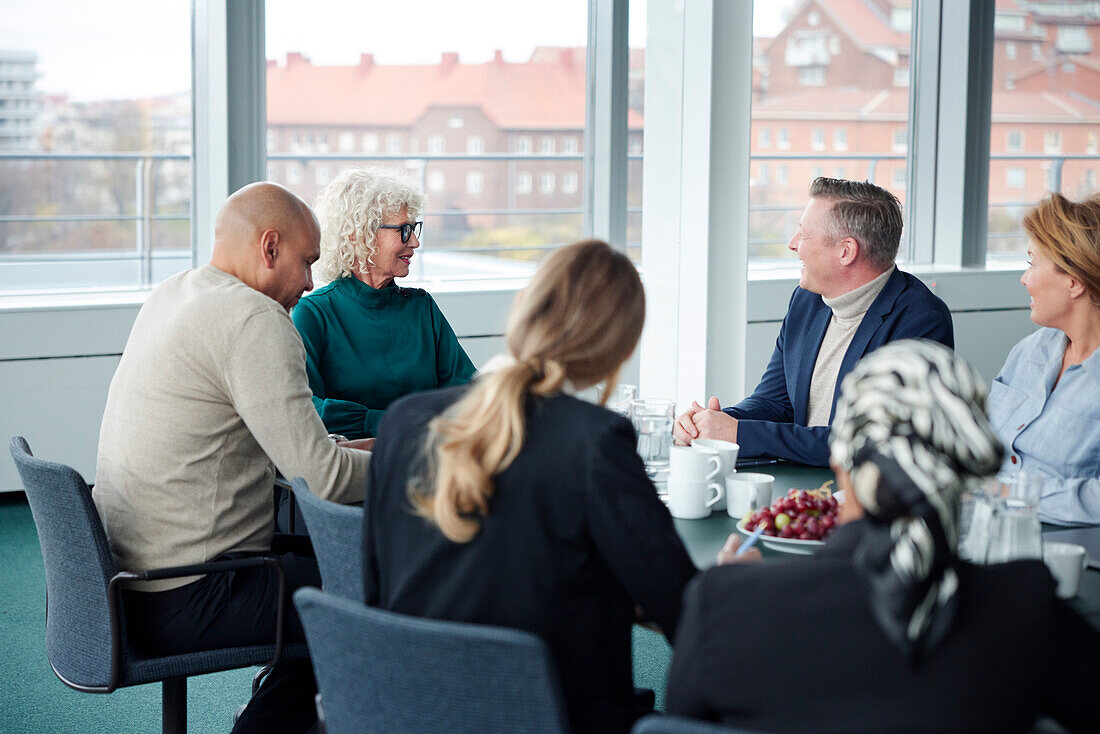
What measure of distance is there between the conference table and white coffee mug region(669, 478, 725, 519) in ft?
0.05

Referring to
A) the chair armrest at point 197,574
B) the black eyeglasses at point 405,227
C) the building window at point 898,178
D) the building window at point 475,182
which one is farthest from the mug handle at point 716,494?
the building window at point 898,178

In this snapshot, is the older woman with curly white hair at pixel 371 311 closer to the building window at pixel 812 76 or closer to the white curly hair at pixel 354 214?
the white curly hair at pixel 354 214

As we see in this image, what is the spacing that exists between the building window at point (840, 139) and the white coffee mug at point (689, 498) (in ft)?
16.1

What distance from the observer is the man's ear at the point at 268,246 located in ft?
7.37

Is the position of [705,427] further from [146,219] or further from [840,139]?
[840,139]

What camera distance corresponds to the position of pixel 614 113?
559 cm

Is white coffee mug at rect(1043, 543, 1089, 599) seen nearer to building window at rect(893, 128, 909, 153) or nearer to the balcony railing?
the balcony railing

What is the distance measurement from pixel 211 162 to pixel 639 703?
3843mm

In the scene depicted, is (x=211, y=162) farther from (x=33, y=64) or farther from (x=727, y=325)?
(x=727, y=325)

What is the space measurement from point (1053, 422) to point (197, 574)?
1.67 m

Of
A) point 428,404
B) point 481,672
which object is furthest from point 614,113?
point 481,672

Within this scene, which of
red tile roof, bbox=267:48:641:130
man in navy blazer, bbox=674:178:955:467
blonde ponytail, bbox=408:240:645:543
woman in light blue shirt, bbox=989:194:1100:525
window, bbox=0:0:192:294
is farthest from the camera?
red tile roof, bbox=267:48:641:130

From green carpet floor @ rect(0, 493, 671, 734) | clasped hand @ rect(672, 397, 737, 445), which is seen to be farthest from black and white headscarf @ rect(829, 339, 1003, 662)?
green carpet floor @ rect(0, 493, 671, 734)

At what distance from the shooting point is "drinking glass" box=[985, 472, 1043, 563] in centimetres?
150
